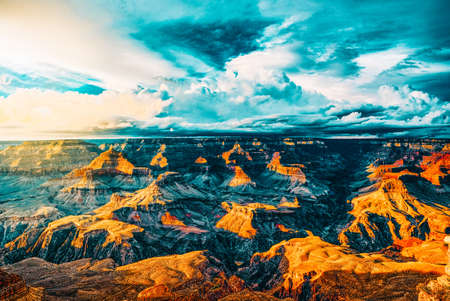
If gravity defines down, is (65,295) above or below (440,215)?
above

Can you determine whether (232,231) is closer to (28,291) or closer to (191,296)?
(191,296)

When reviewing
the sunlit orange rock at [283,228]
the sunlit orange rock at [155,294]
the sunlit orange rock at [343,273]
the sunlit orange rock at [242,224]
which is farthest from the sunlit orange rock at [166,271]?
the sunlit orange rock at [283,228]

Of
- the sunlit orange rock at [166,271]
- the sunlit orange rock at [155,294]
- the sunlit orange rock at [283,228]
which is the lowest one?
the sunlit orange rock at [283,228]

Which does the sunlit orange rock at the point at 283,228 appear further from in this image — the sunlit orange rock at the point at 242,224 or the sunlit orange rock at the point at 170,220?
the sunlit orange rock at the point at 170,220

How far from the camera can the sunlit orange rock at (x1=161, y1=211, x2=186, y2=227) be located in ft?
606

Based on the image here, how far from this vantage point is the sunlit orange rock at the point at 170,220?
18456cm

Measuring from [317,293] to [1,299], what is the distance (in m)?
90.3

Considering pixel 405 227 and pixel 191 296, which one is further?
pixel 405 227

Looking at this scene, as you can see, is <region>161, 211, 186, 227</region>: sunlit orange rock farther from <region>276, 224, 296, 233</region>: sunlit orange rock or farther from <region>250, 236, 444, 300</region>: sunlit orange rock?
<region>250, 236, 444, 300</region>: sunlit orange rock

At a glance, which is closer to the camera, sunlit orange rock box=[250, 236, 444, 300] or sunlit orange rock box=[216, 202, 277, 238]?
sunlit orange rock box=[250, 236, 444, 300]

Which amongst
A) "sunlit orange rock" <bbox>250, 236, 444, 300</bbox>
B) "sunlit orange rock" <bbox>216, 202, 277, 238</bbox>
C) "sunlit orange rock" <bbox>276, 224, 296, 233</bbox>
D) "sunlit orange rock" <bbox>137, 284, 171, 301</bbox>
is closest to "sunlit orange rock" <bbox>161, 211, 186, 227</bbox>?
"sunlit orange rock" <bbox>216, 202, 277, 238</bbox>

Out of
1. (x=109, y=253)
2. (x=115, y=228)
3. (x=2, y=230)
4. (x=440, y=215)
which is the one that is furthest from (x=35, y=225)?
(x=440, y=215)

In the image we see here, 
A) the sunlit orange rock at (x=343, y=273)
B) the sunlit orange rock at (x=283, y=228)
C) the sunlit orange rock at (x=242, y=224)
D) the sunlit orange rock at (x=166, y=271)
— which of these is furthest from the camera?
the sunlit orange rock at (x=283, y=228)

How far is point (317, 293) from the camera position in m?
90.2
